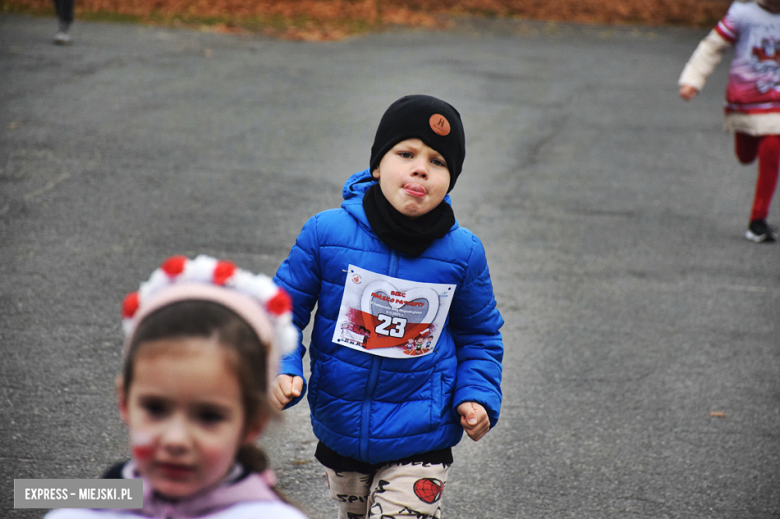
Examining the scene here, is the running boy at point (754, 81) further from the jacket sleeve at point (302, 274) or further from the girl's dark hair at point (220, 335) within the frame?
the girl's dark hair at point (220, 335)

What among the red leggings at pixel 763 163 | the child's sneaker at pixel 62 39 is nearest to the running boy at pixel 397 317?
the red leggings at pixel 763 163

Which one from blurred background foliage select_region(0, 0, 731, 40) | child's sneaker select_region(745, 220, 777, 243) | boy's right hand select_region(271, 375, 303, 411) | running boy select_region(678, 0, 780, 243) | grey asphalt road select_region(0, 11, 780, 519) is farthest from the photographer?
blurred background foliage select_region(0, 0, 731, 40)

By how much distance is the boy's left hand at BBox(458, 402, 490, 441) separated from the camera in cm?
248

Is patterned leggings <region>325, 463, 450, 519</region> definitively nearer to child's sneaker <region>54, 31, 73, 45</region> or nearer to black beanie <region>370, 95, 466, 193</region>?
black beanie <region>370, 95, 466, 193</region>

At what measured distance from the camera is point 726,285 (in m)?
6.12

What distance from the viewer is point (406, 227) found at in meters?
2.52

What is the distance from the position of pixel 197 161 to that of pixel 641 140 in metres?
5.34

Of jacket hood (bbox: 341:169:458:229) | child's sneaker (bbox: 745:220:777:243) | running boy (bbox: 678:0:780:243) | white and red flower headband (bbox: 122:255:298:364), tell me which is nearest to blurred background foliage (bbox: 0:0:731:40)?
running boy (bbox: 678:0:780:243)

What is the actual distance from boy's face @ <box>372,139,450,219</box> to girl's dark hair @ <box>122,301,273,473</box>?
1057mm

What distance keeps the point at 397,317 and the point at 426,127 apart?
0.58 m

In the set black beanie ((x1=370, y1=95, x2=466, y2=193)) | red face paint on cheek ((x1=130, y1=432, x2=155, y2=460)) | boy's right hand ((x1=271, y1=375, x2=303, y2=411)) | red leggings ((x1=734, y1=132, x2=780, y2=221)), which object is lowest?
red leggings ((x1=734, y1=132, x2=780, y2=221))

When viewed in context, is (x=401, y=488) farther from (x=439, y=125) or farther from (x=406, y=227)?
(x=439, y=125)

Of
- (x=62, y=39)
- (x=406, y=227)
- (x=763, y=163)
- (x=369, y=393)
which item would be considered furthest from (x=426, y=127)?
(x=62, y=39)

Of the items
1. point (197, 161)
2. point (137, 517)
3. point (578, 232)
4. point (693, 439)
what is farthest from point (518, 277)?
point (137, 517)
